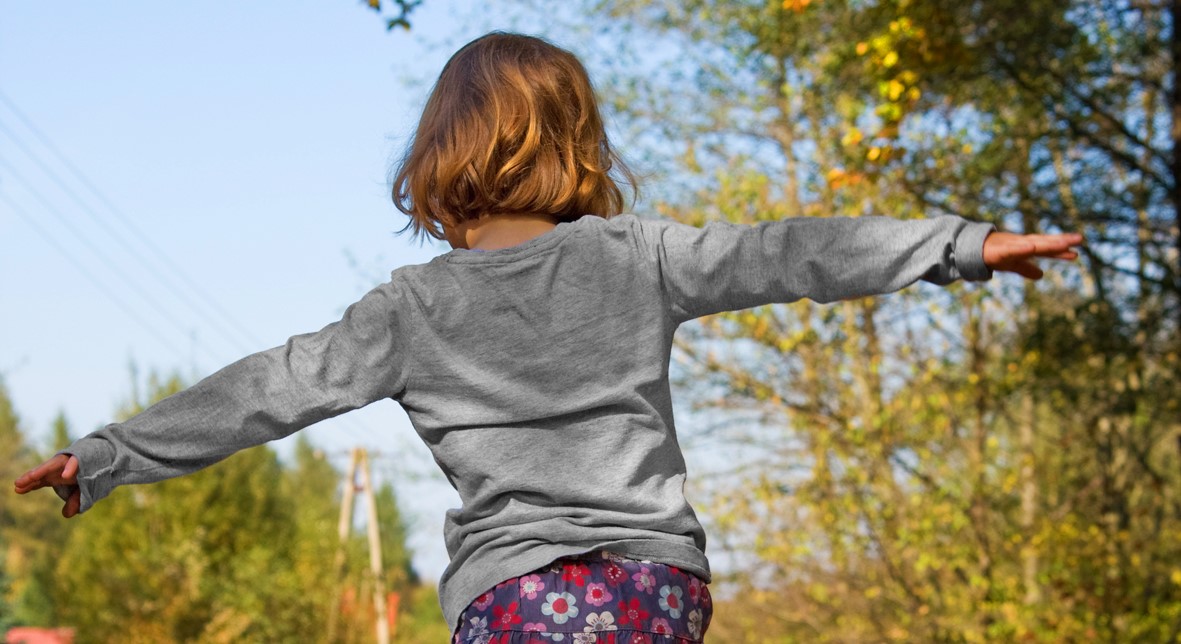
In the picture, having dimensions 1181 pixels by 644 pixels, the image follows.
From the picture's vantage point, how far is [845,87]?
9016mm

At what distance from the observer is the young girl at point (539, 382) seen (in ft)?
6.15

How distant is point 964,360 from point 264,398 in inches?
340

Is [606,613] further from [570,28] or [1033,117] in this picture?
[570,28]

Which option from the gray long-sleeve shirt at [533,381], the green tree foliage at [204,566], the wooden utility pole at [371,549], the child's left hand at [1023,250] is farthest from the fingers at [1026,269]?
the wooden utility pole at [371,549]

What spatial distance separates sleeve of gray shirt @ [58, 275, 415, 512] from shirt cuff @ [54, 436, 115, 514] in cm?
3

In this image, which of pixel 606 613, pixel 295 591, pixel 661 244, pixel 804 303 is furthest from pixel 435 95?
pixel 295 591

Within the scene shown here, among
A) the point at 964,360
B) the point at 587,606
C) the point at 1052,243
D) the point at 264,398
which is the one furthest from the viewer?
the point at 964,360

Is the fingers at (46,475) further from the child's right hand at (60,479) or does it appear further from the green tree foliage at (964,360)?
the green tree foliage at (964,360)

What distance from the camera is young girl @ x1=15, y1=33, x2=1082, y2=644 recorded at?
6.15 feet

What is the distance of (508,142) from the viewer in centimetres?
210

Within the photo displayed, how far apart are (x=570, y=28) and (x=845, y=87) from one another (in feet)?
9.74

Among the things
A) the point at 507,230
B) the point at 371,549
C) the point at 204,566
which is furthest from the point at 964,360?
the point at 371,549

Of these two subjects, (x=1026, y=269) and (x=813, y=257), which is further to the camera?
(x=813, y=257)

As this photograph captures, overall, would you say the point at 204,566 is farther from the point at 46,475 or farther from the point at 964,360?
the point at 46,475
